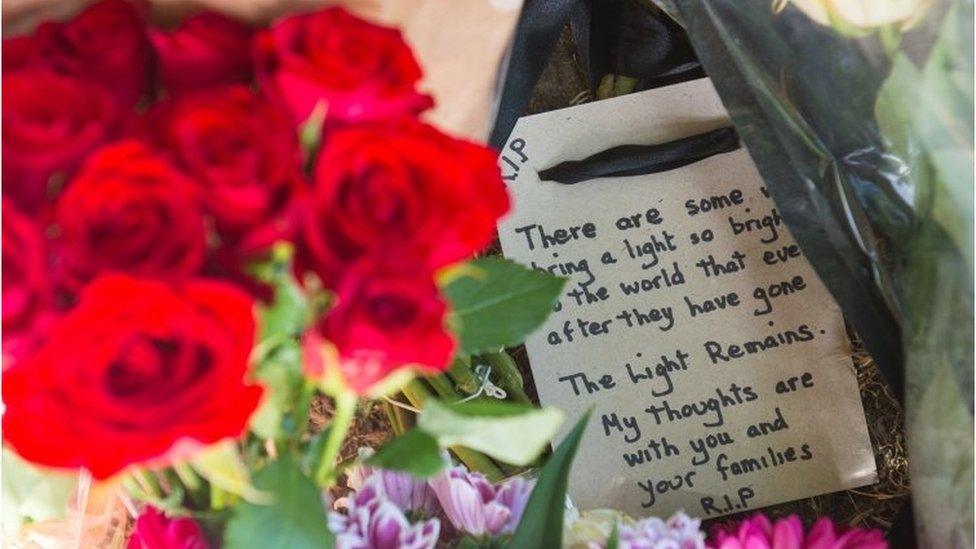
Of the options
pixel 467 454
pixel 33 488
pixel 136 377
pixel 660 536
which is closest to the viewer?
pixel 136 377

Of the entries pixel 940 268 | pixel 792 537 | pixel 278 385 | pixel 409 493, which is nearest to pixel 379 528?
pixel 409 493

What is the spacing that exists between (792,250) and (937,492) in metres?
0.24

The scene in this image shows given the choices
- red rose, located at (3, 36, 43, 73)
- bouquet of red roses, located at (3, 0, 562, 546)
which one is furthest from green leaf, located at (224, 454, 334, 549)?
red rose, located at (3, 36, 43, 73)

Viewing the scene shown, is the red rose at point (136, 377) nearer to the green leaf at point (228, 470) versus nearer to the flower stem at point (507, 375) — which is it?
the green leaf at point (228, 470)

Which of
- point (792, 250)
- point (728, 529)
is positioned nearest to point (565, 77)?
point (792, 250)

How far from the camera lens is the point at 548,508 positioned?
0.55 m

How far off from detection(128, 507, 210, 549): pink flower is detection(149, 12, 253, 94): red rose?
0.22 metres

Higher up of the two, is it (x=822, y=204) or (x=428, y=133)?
(x=428, y=133)

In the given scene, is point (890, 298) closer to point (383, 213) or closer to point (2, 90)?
point (383, 213)

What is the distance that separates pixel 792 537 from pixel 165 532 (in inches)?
15.0

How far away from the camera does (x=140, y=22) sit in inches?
19.5

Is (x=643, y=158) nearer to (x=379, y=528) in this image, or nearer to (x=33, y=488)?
(x=379, y=528)

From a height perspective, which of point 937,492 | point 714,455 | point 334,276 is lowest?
point 714,455

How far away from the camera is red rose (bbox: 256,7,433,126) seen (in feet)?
1.35
